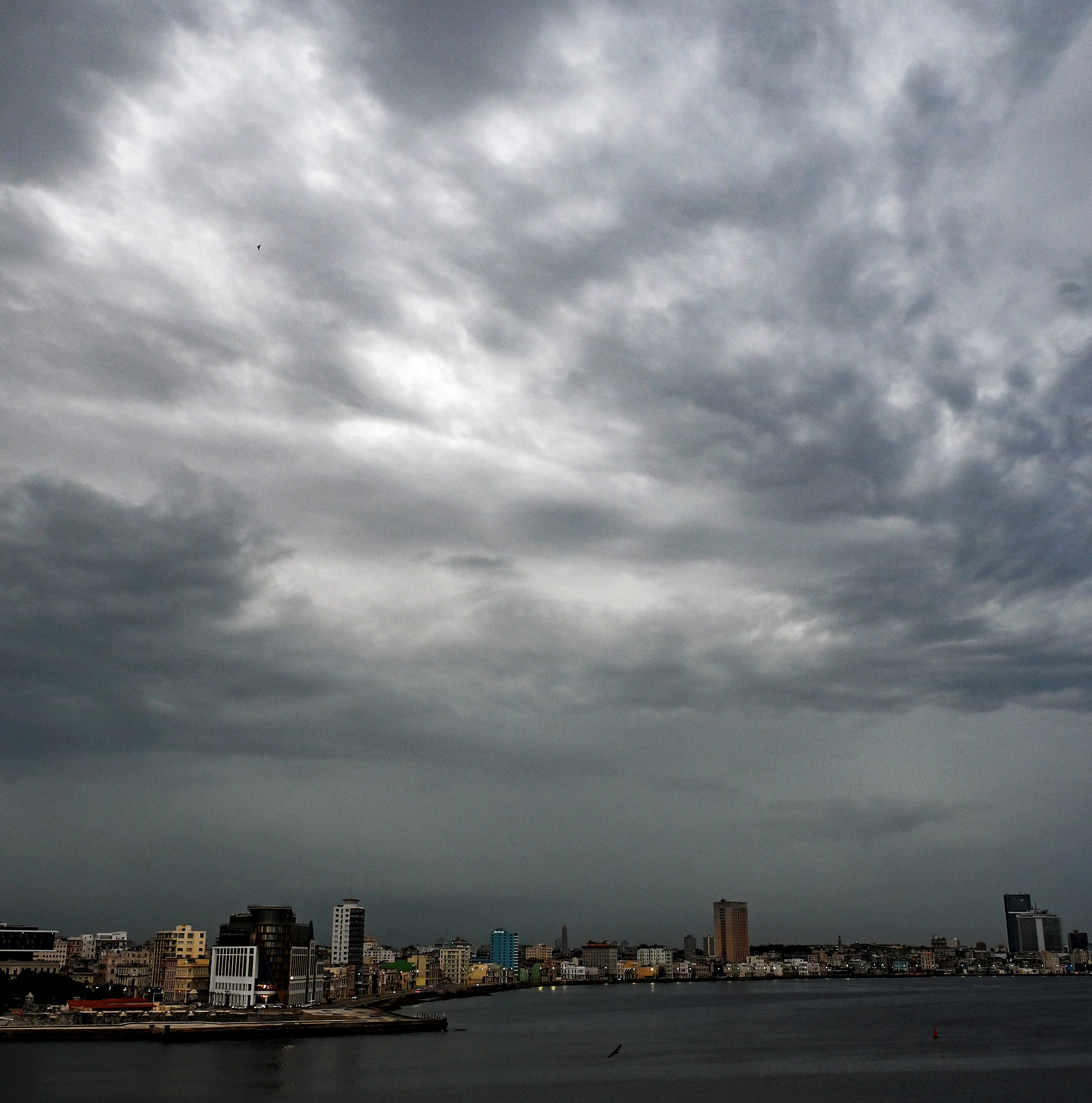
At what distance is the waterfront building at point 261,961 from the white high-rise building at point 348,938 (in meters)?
75.3

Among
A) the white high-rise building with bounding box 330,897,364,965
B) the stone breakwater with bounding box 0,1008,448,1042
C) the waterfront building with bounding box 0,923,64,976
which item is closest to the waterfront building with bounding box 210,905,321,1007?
the stone breakwater with bounding box 0,1008,448,1042

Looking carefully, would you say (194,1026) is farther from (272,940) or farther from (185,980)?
(185,980)

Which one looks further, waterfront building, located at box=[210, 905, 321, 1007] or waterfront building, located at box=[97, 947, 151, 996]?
waterfront building, located at box=[97, 947, 151, 996]

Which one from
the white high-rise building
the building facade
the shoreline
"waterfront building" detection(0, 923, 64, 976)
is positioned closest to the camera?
the shoreline

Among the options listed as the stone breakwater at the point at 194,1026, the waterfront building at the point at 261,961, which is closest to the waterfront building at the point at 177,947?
the waterfront building at the point at 261,961

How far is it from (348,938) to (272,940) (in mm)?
87755

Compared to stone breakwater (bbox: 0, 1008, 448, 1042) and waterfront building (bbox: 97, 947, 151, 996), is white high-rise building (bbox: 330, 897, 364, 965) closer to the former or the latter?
waterfront building (bbox: 97, 947, 151, 996)

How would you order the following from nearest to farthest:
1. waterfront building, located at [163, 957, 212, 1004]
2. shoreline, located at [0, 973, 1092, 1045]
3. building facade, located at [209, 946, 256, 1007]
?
1. shoreline, located at [0, 973, 1092, 1045]
2. building facade, located at [209, 946, 256, 1007]
3. waterfront building, located at [163, 957, 212, 1004]

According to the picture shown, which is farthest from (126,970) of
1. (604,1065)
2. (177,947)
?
(604,1065)

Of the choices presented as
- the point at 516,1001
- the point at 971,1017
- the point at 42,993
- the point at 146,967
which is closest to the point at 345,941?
the point at 516,1001

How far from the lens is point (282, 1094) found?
182 feet

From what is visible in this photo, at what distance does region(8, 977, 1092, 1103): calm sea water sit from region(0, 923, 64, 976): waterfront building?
73411 mm

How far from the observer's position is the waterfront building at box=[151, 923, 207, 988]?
14700 cm

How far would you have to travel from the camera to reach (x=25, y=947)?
493 feet
